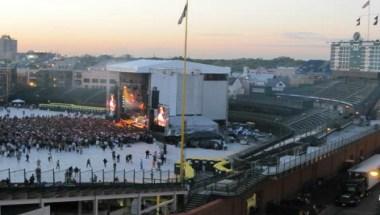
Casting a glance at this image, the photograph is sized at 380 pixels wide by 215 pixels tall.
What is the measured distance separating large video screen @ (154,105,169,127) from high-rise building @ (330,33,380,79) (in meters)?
48.7

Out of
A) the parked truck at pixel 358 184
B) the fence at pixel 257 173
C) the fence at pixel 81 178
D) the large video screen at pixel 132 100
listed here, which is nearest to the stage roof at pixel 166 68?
the large video screen at pixel 132 100

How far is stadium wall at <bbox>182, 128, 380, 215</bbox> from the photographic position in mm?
16984

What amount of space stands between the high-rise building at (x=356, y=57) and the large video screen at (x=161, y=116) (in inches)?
1917

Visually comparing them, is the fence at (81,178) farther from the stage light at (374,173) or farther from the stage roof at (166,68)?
the stage roof at (166,68)

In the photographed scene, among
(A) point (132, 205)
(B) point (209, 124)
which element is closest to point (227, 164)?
(A) point (132, 205)

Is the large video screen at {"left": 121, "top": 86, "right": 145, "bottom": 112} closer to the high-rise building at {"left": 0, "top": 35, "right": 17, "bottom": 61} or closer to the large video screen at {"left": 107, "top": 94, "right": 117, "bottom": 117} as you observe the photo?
the large video screen at {"left": 107, "top": 94, "right": 117, "bottom": 117}

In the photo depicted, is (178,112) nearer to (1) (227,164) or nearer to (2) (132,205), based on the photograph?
(1) (227,164)

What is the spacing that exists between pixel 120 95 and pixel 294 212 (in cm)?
3275

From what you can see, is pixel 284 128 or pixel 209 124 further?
pixel 284 128

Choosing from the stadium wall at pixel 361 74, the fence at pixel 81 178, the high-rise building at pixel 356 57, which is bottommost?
the fence at pixel 81 178

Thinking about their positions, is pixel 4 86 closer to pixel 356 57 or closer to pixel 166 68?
pixel 166 68

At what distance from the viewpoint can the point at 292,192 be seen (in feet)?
75.3

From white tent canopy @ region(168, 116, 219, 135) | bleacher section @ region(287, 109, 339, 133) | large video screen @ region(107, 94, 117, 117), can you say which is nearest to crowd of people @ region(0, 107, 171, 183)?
white tent canopy @ region(168, 116, 219, 135)

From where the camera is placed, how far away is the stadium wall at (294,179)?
55.7 ft
